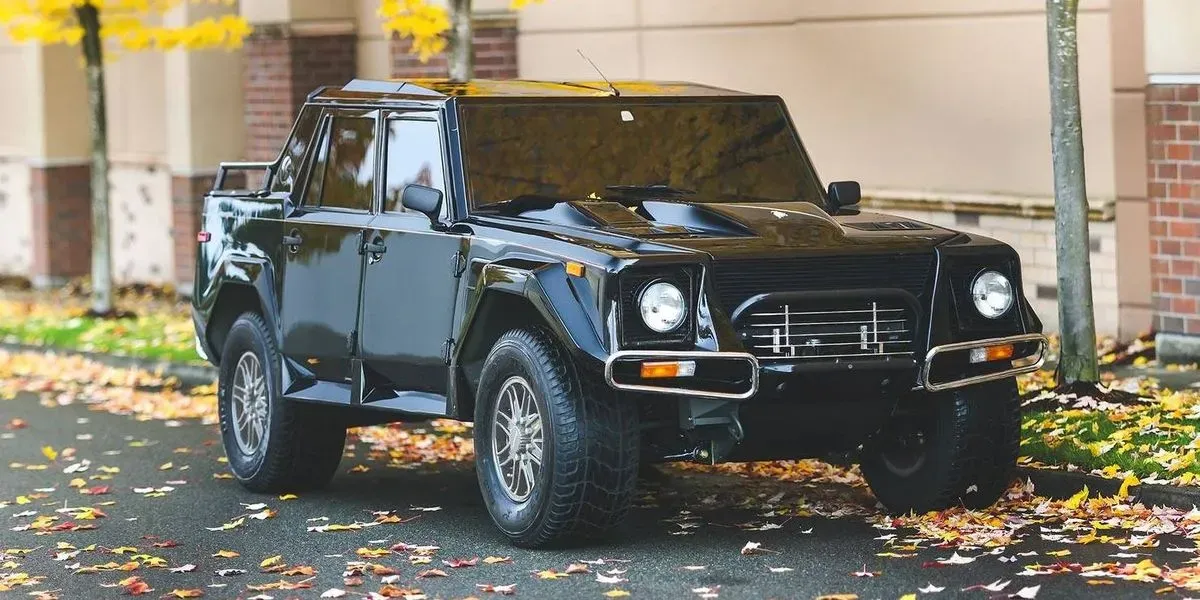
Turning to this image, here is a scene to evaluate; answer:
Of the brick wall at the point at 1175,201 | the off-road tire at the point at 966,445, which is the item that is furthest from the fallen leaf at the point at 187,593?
the brick wall at the point at 1175,201

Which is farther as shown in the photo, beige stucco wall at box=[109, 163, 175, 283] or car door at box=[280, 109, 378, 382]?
beige stucco wall at box=[109, 163, 175, 283]

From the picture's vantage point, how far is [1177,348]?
38.9 feet

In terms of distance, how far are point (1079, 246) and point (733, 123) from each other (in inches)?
87.1

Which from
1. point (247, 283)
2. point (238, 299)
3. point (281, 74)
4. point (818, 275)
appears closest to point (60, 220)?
point (281, 74)

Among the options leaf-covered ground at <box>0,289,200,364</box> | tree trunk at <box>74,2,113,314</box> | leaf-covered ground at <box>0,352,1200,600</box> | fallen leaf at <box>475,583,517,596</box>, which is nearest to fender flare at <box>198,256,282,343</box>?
leaf-covered ground at <box>0,352,1200,600</box>

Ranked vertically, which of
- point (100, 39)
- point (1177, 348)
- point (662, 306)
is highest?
point (100, 39)

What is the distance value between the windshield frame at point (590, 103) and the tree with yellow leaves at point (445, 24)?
16.6 ft

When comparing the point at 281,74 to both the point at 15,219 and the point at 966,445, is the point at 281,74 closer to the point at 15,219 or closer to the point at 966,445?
the point at 15,219

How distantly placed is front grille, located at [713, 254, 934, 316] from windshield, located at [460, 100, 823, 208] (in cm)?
119

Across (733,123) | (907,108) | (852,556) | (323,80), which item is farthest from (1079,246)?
(323,80)

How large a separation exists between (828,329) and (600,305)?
2.86 feet

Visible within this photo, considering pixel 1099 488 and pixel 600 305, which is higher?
pixel 600 305

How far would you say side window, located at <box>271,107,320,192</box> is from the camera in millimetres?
9625

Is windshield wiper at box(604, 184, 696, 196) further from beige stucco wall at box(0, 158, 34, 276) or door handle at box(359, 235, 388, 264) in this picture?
beige stucco wall at box(0, 158, 34, 276)
